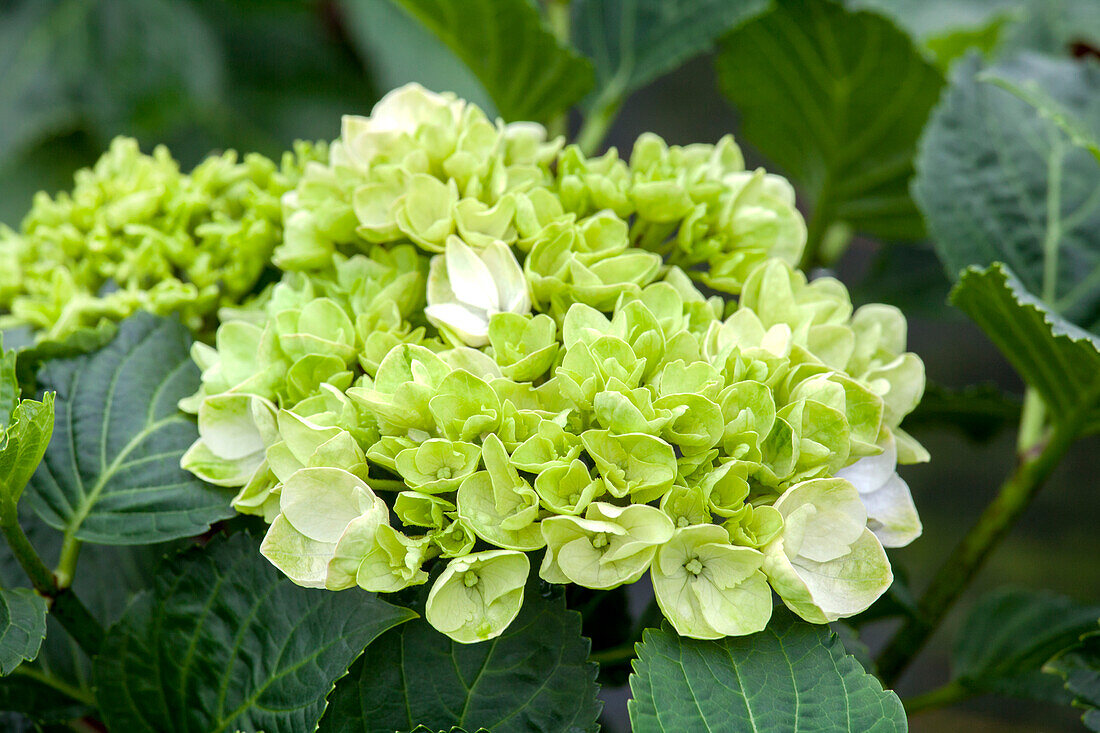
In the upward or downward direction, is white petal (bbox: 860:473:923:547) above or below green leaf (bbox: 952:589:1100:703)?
above

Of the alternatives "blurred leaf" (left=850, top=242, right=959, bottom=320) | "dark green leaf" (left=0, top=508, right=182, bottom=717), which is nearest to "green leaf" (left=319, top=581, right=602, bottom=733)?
"dark green leaf" (left=0, top=508, right=182, bottom=717)

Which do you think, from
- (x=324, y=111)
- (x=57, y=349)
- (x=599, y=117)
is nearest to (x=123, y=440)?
(x=57, y=349)

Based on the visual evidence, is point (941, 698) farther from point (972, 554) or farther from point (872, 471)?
point (872, 471)

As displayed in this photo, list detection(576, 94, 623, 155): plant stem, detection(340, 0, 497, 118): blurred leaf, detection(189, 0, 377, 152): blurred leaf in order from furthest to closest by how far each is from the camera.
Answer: detection(189, 0, 377, 152): blurred leaf → detection(340, 0, 497, 118): blurred leaf → detection(576, 94, 623, 155): plant stem

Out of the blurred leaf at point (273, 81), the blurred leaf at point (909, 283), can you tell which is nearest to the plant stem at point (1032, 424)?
the blurred leaf at point (909, 283)

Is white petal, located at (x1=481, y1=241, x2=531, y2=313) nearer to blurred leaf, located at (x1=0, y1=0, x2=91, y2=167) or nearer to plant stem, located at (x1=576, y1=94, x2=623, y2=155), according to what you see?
plant stem, located at (x1=576, y1=94, x2=623, y2=155)

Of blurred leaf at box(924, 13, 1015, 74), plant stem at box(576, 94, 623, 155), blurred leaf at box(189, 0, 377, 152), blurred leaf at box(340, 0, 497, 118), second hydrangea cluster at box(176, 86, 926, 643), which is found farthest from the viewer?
blurred leaf at box(189, 0, 377, 152)
